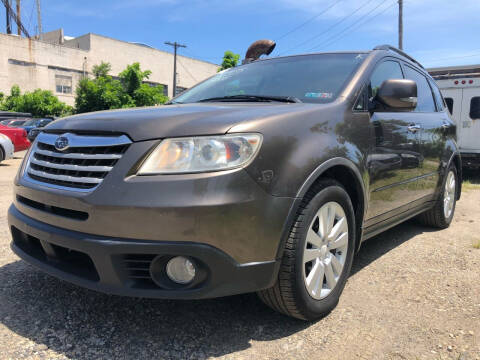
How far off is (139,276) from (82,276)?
313mm

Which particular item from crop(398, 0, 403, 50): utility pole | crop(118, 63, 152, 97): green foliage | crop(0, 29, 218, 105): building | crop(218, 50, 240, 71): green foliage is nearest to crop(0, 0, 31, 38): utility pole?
crop(0, 29, 218, 105): building

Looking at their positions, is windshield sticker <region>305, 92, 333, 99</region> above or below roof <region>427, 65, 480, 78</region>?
below

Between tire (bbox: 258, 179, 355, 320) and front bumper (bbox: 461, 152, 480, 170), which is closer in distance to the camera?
tire (bbox: 258, 179, 355, 320)

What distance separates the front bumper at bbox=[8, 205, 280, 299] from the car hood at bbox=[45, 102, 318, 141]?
1.68 feet

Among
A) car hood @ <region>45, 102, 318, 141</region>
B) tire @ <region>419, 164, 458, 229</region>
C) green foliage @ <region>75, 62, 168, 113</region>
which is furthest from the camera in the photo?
green foliage @ <region>75, 62, 168, 113</region>

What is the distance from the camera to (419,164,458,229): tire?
173 inches

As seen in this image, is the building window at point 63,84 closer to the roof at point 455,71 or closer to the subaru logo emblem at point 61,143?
the roof at point 455,71

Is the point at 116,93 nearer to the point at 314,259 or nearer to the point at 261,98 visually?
the point at 261,98

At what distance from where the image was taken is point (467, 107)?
30.4 feet

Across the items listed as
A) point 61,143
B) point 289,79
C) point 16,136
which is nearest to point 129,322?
point 61,143

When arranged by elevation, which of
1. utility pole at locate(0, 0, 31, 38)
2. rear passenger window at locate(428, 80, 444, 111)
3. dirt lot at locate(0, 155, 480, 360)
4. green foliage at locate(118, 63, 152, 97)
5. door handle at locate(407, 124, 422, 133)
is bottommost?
dirt lot at locate(0, 155, 480, 360)

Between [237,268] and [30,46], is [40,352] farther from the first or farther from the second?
[30,46]

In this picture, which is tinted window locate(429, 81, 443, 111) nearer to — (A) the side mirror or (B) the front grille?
(A) the side mirror

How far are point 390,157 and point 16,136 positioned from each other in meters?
11.0
